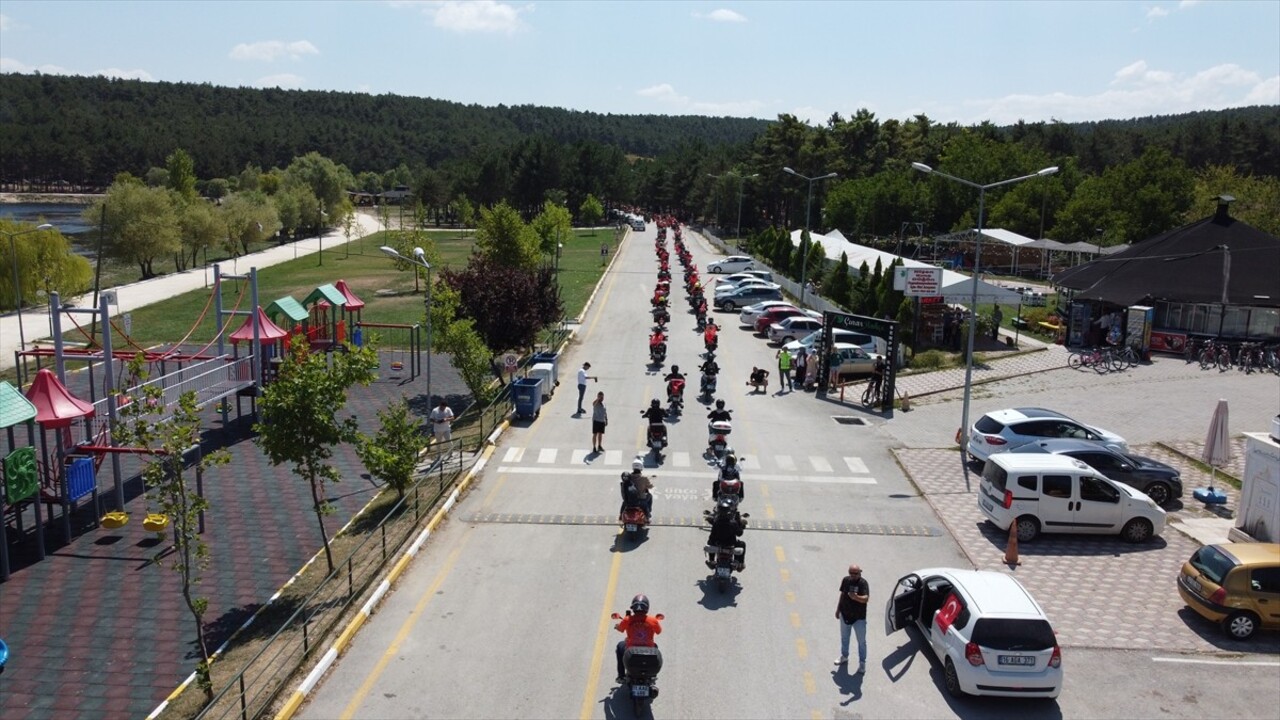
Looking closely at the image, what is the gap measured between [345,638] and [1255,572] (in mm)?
13750

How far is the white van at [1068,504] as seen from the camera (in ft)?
62.2

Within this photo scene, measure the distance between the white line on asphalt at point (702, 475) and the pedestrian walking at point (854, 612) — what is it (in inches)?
373

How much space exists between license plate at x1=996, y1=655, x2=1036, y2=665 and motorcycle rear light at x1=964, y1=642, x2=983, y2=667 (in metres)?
0.23

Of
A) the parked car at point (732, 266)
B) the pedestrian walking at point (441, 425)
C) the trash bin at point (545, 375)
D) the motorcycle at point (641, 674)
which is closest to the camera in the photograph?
the motorcycle at point (641, 674)

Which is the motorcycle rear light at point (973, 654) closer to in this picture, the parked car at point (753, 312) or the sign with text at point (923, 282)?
the sign with text at point (923, 282)

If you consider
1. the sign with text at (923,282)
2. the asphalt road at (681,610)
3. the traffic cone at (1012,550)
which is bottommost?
the asphalt road at (681,610)

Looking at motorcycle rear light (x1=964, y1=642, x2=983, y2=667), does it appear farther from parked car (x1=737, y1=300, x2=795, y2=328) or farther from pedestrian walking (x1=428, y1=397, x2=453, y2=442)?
parked car (x1=737, y1=300, x2=795, y2=328)

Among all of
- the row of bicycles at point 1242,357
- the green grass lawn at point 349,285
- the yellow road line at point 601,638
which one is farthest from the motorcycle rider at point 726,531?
the row of bicycles at point 1242,357

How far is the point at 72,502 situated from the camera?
19656 mm

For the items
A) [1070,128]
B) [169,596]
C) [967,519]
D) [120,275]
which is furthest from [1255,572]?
[1070,128]

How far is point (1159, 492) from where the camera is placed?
71.3 feet

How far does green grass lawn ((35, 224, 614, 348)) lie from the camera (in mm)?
48156

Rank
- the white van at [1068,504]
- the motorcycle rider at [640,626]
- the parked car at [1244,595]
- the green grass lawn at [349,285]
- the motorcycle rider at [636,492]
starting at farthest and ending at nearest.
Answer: the green grass lawn at [349,285] → the white van at [1068,504] → the motorcycle rider at [636,492] → the parked car at [1244,595] → the motorcycle rider at [640,626]

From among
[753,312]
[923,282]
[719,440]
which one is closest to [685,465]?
[719,440]
